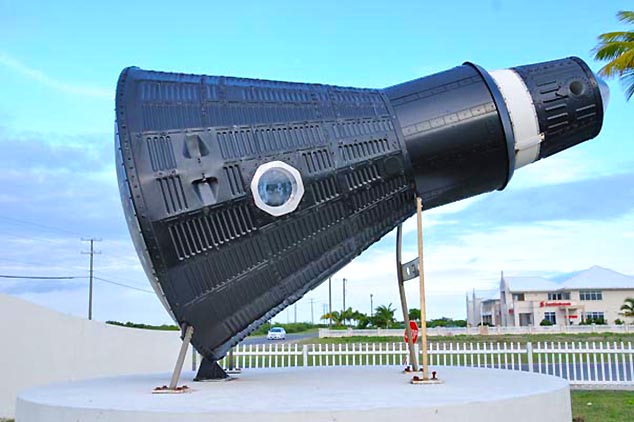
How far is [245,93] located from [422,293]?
7.57ft

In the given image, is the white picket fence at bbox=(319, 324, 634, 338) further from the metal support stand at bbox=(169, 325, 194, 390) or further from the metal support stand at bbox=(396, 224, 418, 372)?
the metal support stand at bbox=(169, 325, 194, 390)

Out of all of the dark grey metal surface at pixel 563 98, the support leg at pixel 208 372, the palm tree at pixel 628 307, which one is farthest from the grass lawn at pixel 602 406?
the palm tree at pixel 628 307

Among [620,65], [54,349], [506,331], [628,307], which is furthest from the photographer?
[628,307]

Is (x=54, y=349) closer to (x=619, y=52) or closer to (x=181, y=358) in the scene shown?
(x=181, y=358)

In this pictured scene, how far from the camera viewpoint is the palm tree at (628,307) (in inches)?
1856

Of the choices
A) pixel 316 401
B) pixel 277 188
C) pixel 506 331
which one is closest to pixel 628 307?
pixel 506 331

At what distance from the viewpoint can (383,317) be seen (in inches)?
2158

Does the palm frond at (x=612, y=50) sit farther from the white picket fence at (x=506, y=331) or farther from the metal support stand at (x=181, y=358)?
the white picket fence at (x=506, y=331)

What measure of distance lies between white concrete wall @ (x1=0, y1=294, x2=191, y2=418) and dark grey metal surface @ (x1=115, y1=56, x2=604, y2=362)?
4831 millimetres

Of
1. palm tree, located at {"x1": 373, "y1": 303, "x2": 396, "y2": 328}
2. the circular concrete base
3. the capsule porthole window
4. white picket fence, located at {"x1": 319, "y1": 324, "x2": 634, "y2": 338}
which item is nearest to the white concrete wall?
the circular concrete base

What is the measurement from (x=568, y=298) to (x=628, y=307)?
5.90 m

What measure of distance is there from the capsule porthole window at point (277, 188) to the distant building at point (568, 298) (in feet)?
169

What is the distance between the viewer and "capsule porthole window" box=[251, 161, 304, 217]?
16.4 ft

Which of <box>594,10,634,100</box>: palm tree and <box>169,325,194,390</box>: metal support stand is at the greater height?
<box>594,10,634,100</box>: palm tree
